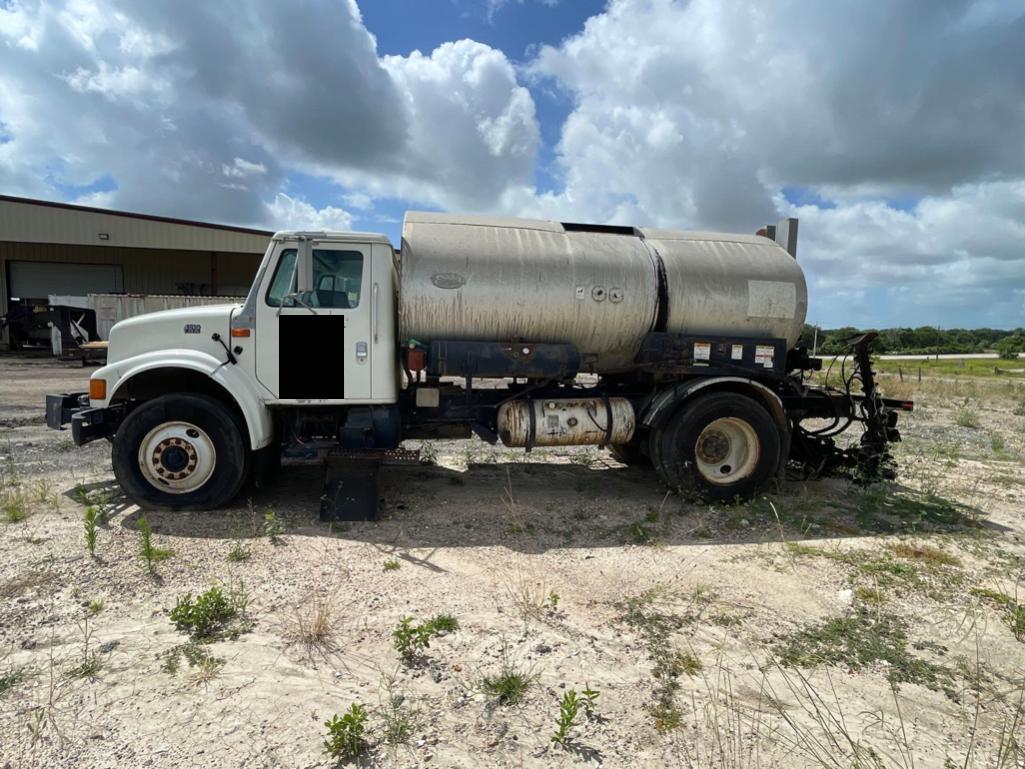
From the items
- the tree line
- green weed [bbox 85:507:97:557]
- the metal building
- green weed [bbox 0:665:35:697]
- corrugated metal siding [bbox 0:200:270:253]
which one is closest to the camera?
green weed [bbox 0:665:35:697]

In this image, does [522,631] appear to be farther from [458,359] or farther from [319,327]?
[319,327]

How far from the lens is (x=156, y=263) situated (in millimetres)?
29016

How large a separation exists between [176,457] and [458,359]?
2.78 m

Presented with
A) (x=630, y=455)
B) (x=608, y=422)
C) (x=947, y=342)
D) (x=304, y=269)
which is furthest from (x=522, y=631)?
(x=947, y=342)

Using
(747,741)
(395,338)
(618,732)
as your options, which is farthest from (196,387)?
(747,741)

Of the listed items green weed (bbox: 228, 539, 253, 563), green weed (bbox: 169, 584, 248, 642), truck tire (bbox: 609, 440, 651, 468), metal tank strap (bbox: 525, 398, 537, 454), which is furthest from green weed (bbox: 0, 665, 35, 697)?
truck tire (bbox: 609, 440, 651, 468)

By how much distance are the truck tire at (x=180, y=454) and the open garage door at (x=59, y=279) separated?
28338 millimetres

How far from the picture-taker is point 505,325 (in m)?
5.61

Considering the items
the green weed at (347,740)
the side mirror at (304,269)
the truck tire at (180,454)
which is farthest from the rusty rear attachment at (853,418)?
the truck tire at (180,454)

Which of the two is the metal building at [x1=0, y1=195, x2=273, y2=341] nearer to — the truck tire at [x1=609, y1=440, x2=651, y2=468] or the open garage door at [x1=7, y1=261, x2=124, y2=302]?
the open garage door at [x1=7, y1=261, x2=124, y2=302]

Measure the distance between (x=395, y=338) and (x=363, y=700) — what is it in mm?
3492

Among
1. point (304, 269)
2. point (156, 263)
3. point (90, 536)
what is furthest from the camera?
point (156, 263)

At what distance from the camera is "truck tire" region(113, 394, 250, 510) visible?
207 inches

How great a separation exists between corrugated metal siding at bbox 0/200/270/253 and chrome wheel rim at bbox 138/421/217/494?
23002 mm
